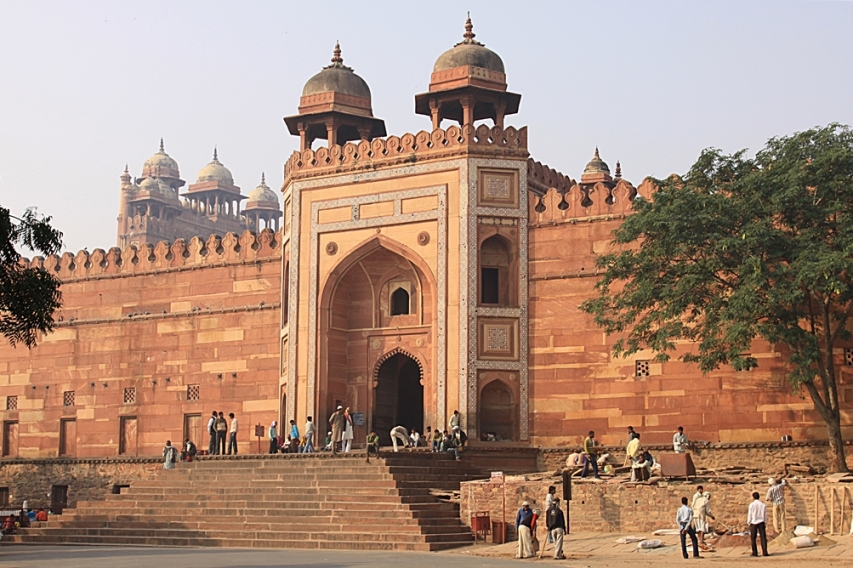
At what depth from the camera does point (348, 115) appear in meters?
27.9

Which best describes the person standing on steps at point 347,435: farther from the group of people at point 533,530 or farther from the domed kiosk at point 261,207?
the domed kiosk at point 261,207

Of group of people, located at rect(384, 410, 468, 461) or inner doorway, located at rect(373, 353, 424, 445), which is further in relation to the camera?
inner doorway, located at rect(373, 353, 424, 445)

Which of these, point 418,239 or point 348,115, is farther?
point 348,115

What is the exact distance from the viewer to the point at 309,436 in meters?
25.0

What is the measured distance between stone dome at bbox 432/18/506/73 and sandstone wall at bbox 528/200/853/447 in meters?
3.13

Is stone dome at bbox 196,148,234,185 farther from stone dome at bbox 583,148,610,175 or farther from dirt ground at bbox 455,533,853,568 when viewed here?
dirt ground at bbox 455,533,853,568

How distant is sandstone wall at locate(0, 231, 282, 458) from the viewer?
1108 inches

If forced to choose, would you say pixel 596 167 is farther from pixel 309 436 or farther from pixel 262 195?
pixel 262 195

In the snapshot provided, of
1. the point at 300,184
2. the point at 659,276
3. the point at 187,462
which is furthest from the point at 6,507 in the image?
the point at 659,276

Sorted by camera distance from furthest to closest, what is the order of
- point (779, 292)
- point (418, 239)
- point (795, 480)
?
1. point (418, 239)
2. point (779, 292)
3. point (795, 480)

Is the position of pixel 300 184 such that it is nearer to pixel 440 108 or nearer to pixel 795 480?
pixel 440 108

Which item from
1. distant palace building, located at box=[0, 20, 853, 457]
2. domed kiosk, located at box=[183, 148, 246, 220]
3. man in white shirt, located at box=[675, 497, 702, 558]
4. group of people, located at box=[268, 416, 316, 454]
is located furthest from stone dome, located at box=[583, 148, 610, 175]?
domed kiosk, located at box=[183, 148, 246, 220]

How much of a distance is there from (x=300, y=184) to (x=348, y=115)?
1848mm

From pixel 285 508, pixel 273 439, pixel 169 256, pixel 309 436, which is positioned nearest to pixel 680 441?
pixel 285 508
